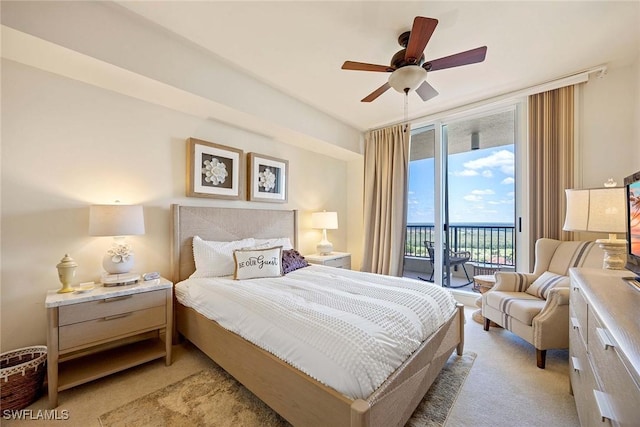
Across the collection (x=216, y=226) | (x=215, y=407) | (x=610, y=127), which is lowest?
(x=215, y=407)

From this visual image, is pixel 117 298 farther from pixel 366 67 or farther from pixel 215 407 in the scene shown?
pixel 366 67

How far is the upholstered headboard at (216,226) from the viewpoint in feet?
8.56

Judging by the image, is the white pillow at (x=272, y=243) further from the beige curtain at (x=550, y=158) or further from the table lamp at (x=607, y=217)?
the beige curtain at (x=550, y=158)

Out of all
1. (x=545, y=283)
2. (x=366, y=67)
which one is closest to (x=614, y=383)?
(x=545, y=283)

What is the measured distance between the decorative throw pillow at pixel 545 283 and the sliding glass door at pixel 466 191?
2.63 ft

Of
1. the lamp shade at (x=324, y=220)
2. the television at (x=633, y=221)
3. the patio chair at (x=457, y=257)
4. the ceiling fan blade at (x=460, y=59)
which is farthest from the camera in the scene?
the patio chair at (x=457, y=257)

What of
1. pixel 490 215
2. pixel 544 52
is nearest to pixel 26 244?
pixel 544 52

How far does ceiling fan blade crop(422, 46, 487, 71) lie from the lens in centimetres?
183

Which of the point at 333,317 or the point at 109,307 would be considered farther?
the point at 109,307

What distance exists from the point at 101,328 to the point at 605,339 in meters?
2.75

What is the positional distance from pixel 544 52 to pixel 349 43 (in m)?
1.81

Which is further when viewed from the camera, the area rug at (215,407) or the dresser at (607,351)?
the area rug at (215,407)

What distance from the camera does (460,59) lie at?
1.92 meters

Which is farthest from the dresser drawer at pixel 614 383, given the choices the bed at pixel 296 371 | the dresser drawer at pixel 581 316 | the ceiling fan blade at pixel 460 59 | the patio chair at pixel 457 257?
the patio chair at pixel 457 257
